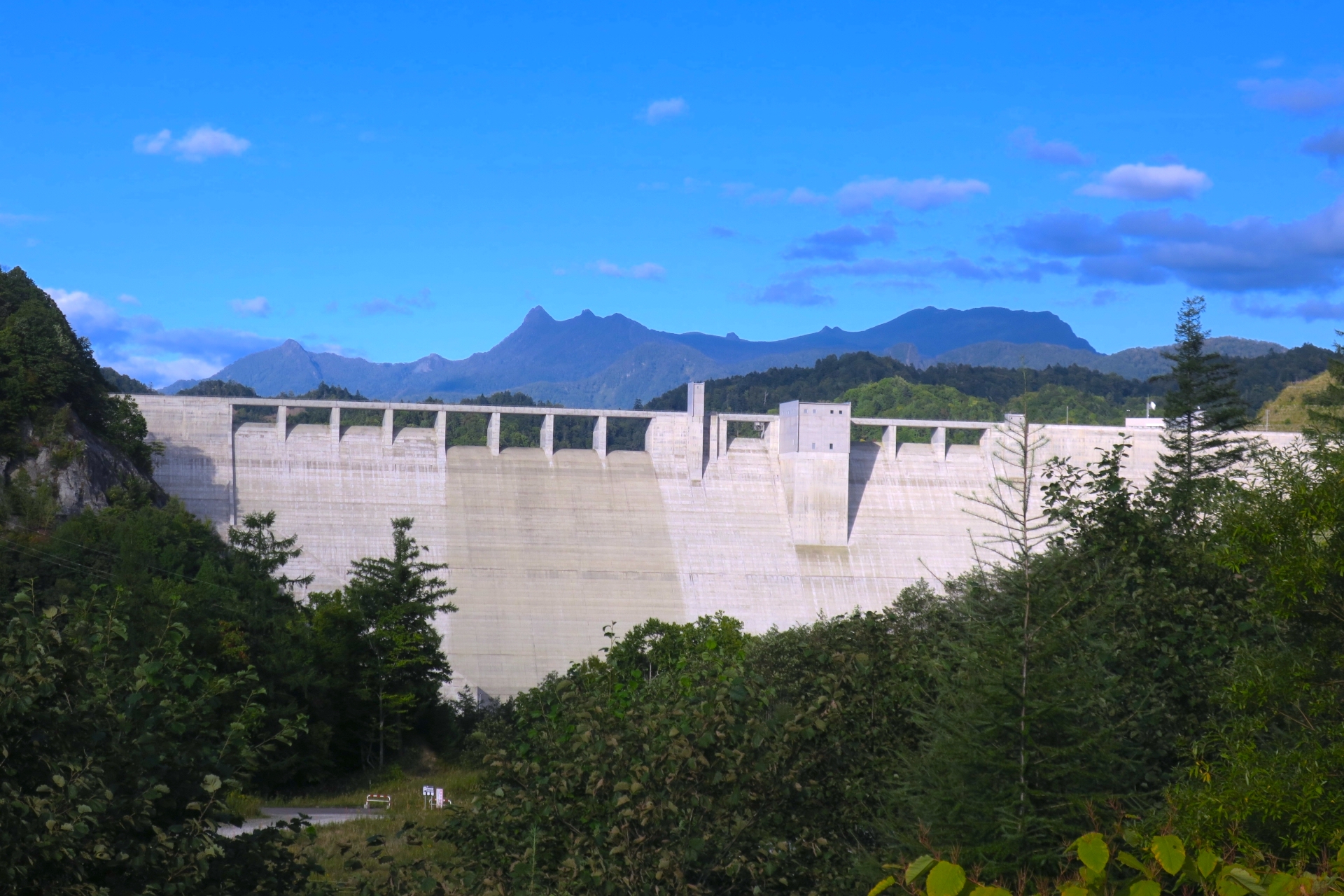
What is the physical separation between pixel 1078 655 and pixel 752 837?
9.75 ft

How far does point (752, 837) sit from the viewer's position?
5.58 meters

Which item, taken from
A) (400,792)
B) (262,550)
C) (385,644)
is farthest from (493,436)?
(400,792)

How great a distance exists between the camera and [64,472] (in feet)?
98.2

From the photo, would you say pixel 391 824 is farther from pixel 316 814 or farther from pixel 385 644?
pixel 385 644

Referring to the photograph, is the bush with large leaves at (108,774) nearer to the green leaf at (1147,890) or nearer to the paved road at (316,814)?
the green leaf at (1147,890)

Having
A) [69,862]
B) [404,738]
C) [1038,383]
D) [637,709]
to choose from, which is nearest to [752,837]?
[637,709]

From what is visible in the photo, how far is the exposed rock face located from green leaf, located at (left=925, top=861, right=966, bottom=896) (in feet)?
96.8

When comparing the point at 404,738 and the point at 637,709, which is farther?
the point at 404,738

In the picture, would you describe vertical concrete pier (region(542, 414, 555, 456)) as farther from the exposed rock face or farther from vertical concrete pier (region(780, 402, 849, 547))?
the exposed rock face

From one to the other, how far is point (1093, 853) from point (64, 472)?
1249 inches

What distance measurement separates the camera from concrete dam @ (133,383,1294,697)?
34781 mm

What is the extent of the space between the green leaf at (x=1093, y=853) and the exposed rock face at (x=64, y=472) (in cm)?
2953

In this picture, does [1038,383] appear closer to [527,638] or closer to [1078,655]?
[527,638]

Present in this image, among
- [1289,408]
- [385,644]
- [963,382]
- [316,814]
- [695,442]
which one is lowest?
[316,814]
